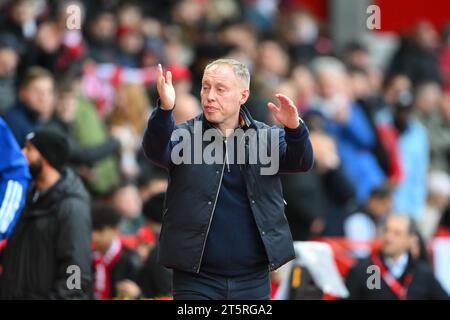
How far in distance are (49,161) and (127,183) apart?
290 centimetres

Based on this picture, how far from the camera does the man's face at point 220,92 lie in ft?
22.0

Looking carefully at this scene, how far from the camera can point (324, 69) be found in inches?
585

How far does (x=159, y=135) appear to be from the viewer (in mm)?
6598

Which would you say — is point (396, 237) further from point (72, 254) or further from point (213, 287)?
point (213, 287)

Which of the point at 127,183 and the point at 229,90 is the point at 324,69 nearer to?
the point at 127,183

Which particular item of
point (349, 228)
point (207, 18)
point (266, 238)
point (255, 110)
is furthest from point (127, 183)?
point (207, 18)

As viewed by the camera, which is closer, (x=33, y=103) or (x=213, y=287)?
(x=213, y=287)

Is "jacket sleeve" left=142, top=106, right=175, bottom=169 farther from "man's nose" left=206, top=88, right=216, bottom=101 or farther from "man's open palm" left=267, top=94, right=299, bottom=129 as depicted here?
"man's open palm" left=267, top=94, right=299, bottom=129

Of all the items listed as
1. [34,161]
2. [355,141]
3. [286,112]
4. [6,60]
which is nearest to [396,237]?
[34,161]

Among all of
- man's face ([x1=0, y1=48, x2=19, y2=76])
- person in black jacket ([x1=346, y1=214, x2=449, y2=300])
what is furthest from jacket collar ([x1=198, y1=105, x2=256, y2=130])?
man's face ([x1=0, y1=48, x2=19, y2=76])

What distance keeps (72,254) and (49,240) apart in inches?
8.9

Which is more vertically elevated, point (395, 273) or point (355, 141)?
point (355, 141)

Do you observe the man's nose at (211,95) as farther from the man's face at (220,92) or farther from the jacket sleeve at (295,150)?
the jacket sleeve at (295,150)

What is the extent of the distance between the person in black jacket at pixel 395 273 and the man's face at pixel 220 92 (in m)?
3.03
